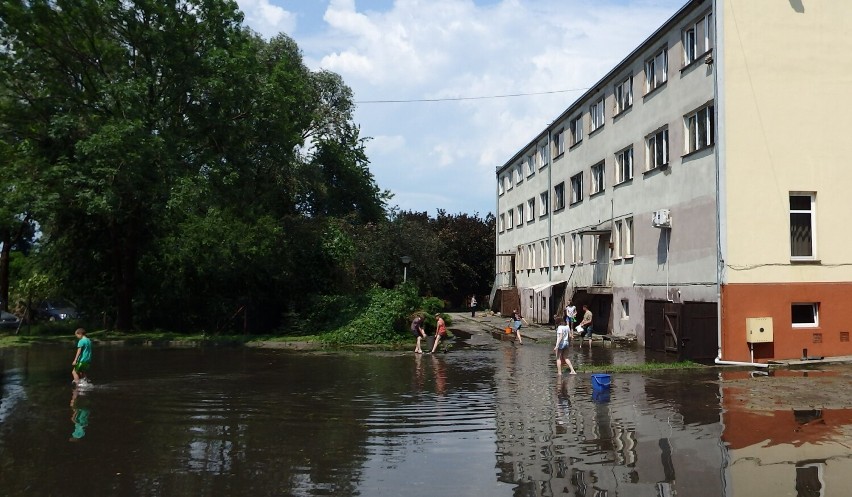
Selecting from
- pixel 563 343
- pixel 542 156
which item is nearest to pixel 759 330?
pixel 563 343

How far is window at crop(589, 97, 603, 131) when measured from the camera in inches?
1291

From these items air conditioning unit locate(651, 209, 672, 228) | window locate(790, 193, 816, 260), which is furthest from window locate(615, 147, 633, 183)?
window locate(790, 193, 816, 260)

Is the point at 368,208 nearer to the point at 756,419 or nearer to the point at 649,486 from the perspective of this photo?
the point at 756,419

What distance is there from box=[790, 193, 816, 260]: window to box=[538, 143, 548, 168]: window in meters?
22.7

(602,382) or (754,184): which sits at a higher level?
(754,184)

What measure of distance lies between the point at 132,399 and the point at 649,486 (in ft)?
35.7

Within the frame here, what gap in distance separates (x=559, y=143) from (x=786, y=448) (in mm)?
31913

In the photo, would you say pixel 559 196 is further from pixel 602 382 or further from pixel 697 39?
pixel 602 382

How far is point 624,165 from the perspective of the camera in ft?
97.8

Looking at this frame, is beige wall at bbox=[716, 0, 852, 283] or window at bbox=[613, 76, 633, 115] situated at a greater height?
window at bbox=[613, 76, 633, 115]

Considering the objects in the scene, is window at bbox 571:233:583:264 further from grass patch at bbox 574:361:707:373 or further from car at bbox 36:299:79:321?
car at bbox 36:299:79:321

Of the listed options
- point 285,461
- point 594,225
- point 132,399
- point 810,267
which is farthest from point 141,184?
point 810,267

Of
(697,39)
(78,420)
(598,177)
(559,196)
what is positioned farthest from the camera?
(559,196)

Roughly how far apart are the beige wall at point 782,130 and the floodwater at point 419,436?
4633mm
